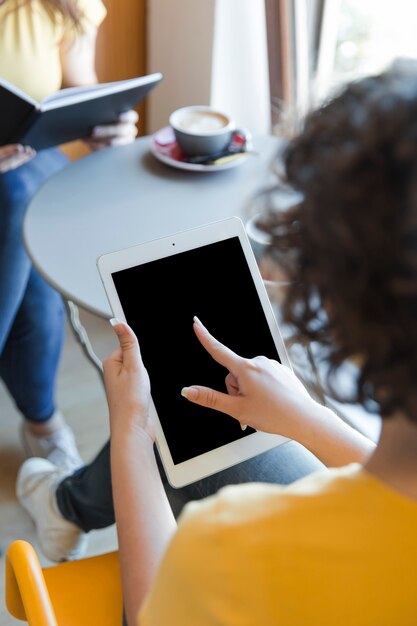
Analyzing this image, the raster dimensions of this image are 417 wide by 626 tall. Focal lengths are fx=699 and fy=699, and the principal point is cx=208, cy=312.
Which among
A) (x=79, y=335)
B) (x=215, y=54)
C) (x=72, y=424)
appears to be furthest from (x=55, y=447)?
(x=215, y=54)

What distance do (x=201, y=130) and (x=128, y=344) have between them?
0.56m

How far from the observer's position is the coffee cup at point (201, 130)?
3.82ft

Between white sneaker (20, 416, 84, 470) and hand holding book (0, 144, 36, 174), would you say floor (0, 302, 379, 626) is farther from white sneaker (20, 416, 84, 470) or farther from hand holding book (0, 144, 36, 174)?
hand holding book (0, 144, 36, 174)

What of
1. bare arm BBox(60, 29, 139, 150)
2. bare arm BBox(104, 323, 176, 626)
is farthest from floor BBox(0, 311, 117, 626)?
bare arm BBox(104, 323, 176, 626)

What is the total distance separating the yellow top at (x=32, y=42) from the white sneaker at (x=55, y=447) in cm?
69

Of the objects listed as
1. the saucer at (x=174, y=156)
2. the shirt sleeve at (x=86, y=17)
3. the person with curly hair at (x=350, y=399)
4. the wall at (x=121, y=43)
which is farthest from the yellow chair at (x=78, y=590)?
the wall at (x=121, y=43)

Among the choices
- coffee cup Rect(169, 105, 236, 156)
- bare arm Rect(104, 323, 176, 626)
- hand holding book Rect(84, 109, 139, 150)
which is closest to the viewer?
bare arm Rect(104, 323, 176, 626)

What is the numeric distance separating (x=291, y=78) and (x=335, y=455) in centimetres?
118

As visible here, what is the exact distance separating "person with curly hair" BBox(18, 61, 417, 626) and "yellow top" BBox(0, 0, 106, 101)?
90 cm

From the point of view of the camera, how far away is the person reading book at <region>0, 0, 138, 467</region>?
1.22 m

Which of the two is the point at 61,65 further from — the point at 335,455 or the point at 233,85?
the point at 335,455

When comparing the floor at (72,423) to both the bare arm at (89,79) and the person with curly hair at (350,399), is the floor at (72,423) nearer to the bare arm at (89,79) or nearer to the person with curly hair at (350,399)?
the bare arm at (89,79)

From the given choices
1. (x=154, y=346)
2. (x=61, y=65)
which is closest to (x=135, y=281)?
(x=154, y=346)

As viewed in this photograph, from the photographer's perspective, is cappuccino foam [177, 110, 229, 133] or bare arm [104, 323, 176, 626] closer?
bare arm [104, 323, 176, 626]
